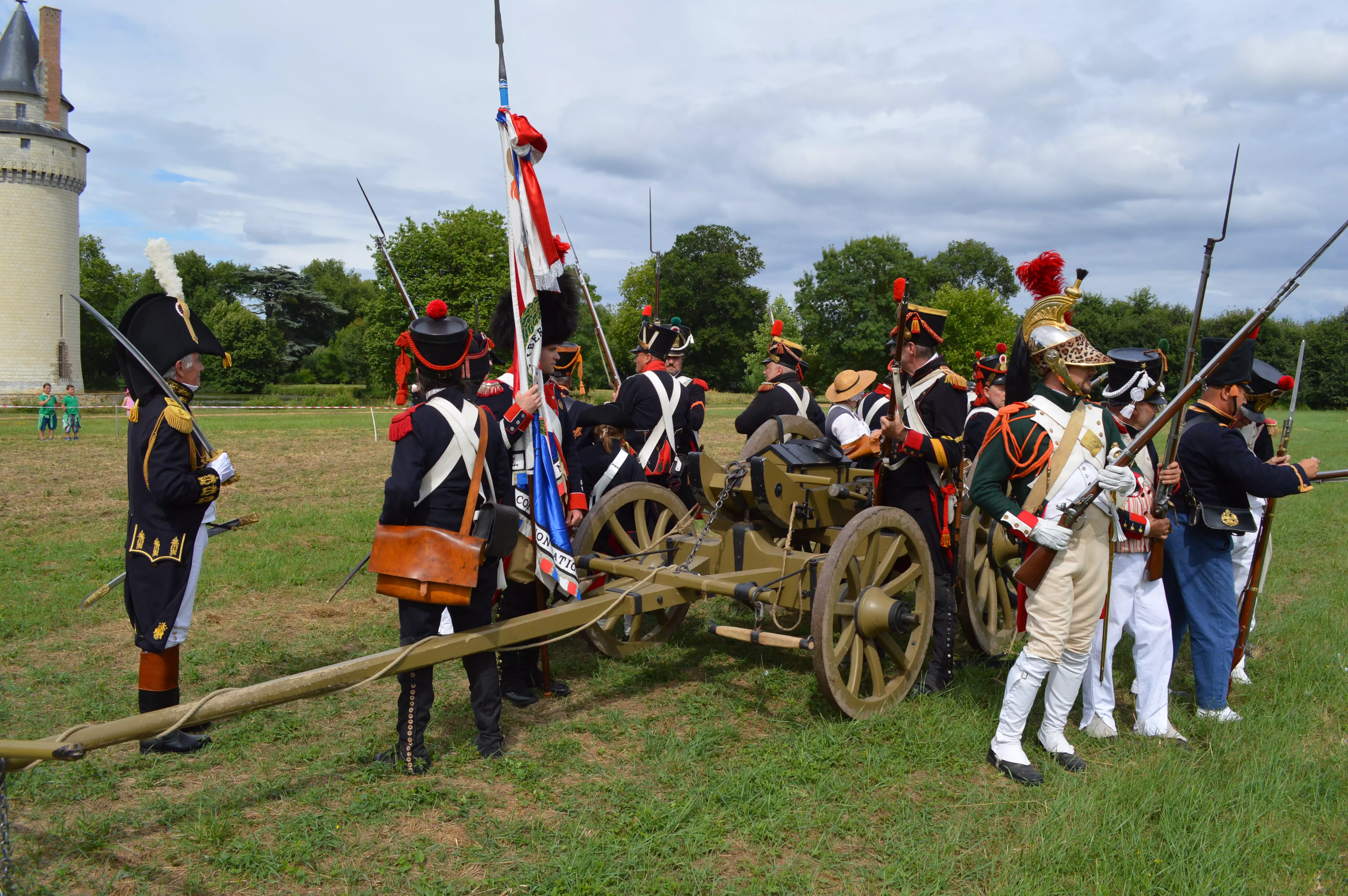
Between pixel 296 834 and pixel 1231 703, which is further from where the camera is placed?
pixel 1231 703

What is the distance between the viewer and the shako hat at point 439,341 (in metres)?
3.97

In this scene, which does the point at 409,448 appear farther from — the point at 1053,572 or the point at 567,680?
the point at 1053,572

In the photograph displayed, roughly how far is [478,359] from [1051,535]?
3.10 meters

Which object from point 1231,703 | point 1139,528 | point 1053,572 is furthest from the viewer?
point 1231,703

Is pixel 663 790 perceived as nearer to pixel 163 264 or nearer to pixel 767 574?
pixel 767 574

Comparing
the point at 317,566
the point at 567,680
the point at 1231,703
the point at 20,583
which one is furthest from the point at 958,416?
the point at 20,583

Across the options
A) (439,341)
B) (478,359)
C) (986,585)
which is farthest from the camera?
(986,585)

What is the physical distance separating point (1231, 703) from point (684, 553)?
3.16m

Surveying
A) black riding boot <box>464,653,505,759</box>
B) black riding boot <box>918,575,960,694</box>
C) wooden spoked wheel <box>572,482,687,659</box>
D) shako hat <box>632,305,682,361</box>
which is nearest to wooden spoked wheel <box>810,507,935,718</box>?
black riding boot <box>918,575,960,694</box>

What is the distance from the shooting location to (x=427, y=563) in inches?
148

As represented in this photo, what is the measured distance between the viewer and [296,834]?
3465 mm

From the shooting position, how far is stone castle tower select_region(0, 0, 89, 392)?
44.7 metres

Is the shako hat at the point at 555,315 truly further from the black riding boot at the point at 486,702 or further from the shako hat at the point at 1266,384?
the shako hat at the point at 1266,384

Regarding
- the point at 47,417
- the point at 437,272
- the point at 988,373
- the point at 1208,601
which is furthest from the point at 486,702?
the point at 437,272
